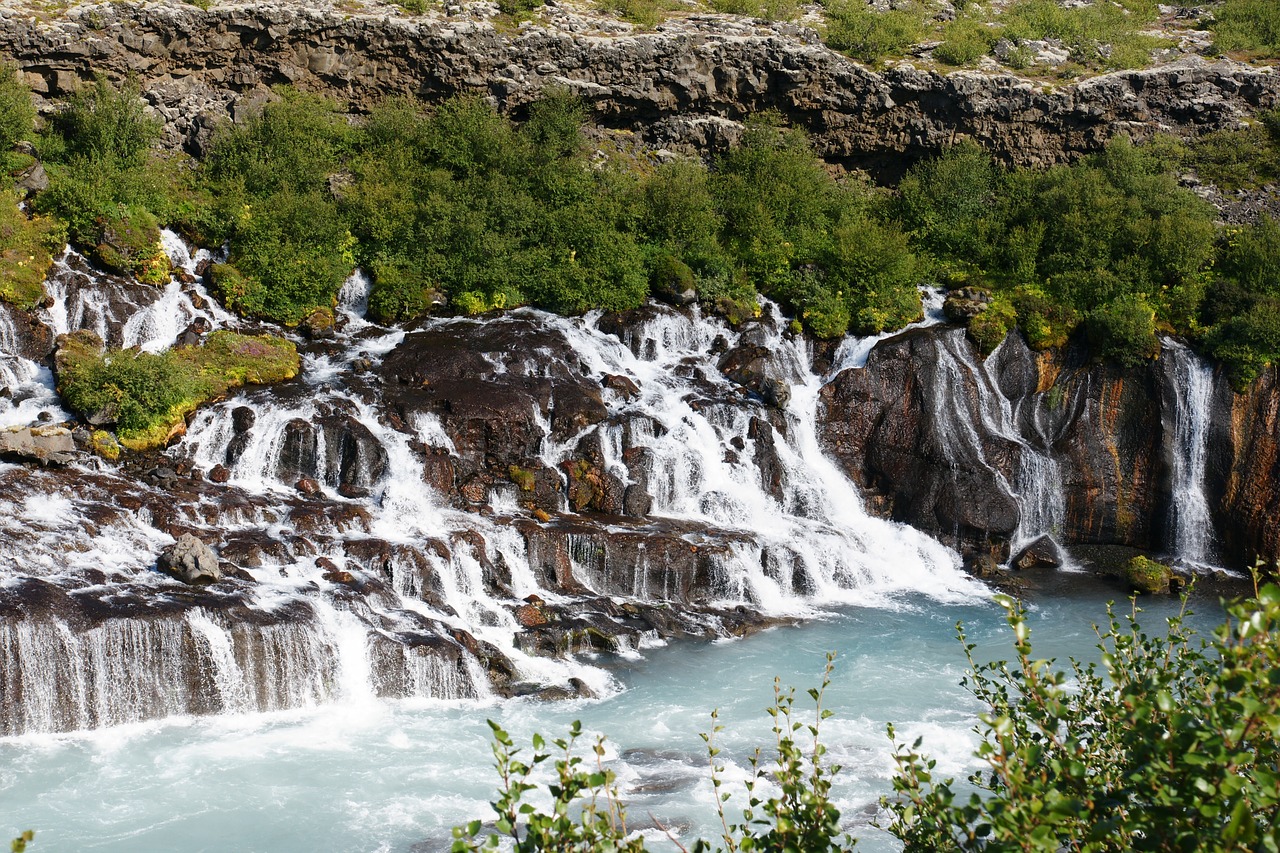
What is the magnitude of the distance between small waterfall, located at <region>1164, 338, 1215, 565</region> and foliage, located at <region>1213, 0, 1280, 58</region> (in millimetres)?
18692

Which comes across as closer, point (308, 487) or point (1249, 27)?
point (308, 487)

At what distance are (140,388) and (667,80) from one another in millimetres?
23240

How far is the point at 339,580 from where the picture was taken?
58.9 ft

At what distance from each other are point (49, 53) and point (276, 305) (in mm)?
12429

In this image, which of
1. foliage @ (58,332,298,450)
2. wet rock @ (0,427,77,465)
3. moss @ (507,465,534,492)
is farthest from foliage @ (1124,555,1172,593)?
wet rock @ (0,427,77,465)

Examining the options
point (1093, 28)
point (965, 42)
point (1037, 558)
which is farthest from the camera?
point (1093, 28)

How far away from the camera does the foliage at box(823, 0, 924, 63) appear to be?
38406 millimetres

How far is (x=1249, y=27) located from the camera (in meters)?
38.8

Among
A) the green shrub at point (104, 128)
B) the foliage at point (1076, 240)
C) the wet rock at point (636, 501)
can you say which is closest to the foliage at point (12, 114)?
the green shrub at point (104, 128)

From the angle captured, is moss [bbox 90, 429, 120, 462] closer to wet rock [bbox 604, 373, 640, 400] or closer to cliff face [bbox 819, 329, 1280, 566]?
wet rock [bbox 604, 373, 640, 400]

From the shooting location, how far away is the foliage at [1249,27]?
124 feet

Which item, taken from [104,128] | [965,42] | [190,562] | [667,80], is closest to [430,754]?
[190,562]

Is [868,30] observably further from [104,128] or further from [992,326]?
[104,128]

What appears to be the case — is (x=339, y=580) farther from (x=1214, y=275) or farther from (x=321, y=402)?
(x=1214, y=275)
